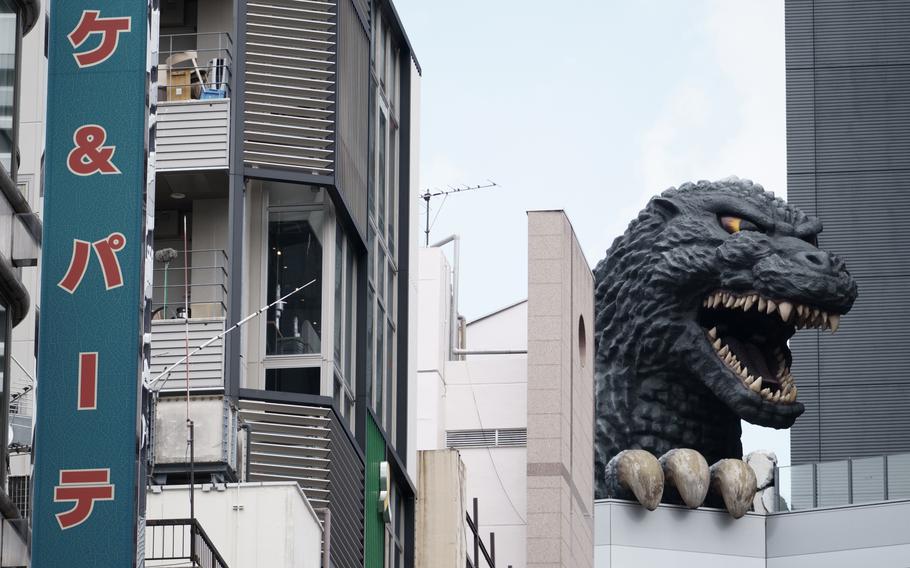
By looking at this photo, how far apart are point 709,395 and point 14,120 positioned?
18.1 meters

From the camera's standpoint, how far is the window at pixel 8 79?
2228 cm

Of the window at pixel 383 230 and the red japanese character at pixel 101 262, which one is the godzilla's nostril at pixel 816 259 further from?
the red japanese character at pixel 101 262

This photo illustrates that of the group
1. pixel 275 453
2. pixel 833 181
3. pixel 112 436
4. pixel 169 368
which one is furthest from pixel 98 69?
pixel 833 181

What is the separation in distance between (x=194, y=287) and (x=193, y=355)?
1.61 meters

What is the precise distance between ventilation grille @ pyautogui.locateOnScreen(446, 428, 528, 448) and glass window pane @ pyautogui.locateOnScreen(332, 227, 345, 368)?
26.6ft

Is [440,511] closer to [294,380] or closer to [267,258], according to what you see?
[294,380]

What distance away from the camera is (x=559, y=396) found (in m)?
36.1

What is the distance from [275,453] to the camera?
1287 inches

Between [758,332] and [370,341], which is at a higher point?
[758,332]

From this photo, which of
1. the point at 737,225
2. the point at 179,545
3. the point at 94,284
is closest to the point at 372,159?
the point at 737,225

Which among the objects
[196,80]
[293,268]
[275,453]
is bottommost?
[275,453]

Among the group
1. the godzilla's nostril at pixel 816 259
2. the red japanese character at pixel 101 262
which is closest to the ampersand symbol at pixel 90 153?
the red japanese character at pixel 101 262

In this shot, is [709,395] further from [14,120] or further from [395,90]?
[14,120]

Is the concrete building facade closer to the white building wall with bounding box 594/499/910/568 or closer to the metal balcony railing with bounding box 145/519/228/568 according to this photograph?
the white building wall with bounding box 594/499/910/568
